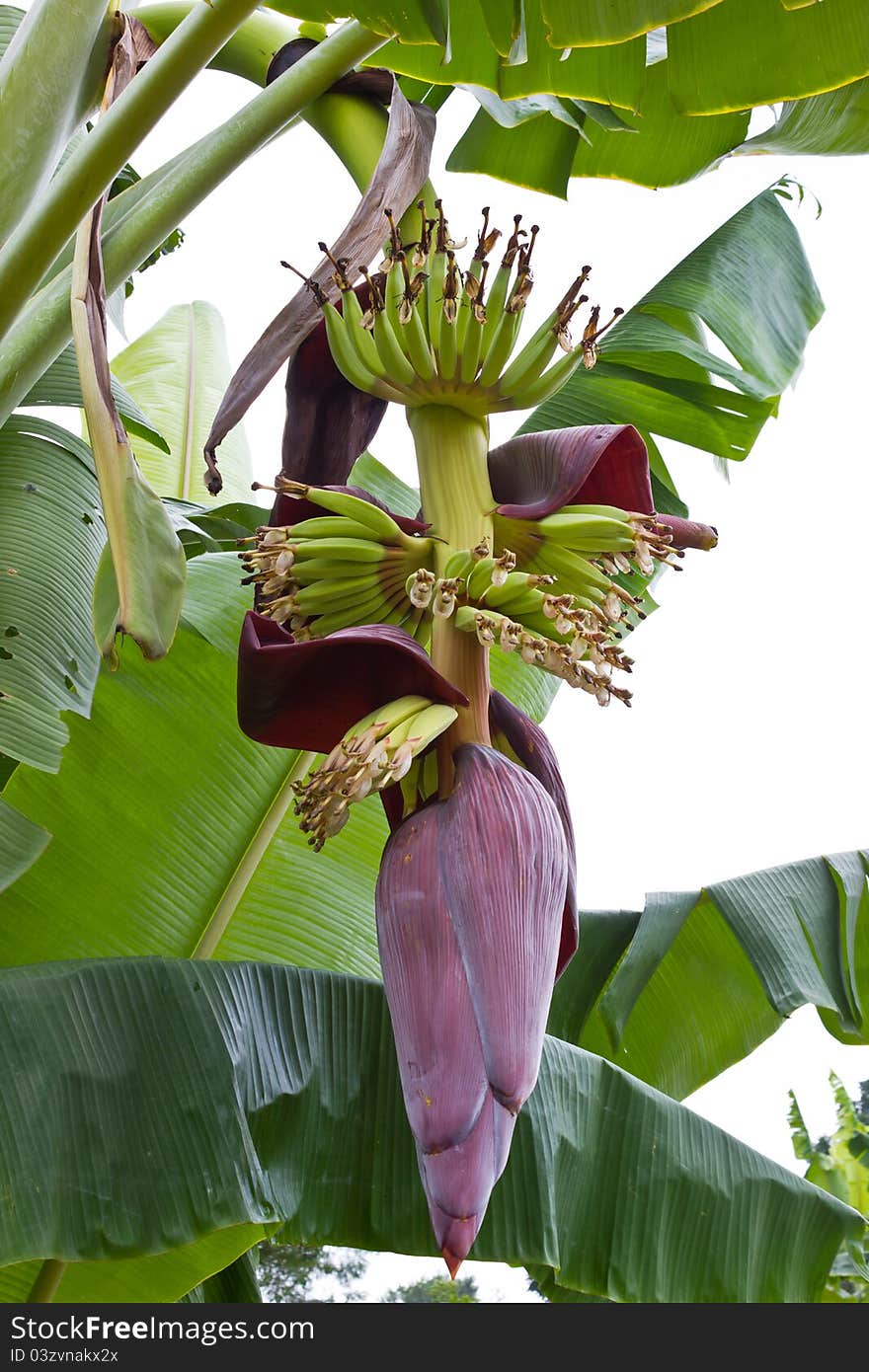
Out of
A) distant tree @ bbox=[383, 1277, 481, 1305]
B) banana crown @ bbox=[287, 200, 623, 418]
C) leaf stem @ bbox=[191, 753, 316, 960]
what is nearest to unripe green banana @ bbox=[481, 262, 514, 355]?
banana crown @ bbox=[287, 200, 623, 418]

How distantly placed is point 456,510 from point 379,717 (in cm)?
16

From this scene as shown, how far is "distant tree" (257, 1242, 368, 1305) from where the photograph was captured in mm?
8586

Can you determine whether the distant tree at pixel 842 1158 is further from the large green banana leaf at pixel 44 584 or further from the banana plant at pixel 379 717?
the large green banana leaf at pixel 44 584

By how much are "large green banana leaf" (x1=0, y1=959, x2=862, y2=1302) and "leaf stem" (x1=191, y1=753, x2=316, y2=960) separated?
0.20m

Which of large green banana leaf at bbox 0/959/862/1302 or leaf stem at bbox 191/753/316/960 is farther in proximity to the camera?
leaf stem at bbox 191/753/316/960

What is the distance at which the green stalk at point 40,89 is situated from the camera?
0.69 metres

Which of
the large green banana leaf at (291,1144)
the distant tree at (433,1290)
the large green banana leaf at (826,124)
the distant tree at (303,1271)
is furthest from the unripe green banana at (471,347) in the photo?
the distant tree at (303,1271)

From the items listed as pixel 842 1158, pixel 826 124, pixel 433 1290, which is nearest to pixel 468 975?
pixel 826 124

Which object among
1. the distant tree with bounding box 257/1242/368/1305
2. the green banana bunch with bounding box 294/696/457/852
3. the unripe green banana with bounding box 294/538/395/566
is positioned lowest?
the distant tree with bounding box 257/1242/368/1305

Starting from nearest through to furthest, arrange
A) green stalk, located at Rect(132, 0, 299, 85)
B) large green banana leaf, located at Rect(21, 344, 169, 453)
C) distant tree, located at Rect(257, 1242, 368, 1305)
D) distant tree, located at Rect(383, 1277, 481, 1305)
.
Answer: green stalk, located at Rect(132, 0, 299, 85) → large green banana leaf, located at Rect(21, 344, 169, 453) → distant tree, located at Rect(383, 1277, 481, 1305) → distant tree, located at Rect(257, 1242, 368, 1305)

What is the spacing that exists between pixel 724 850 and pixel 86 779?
8.57 metres

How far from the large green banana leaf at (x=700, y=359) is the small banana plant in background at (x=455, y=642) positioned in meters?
0.51

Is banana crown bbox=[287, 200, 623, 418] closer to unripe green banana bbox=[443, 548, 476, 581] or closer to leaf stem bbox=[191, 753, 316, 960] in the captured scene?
unripe green banana bbox=[443, 548, 476, 581]
